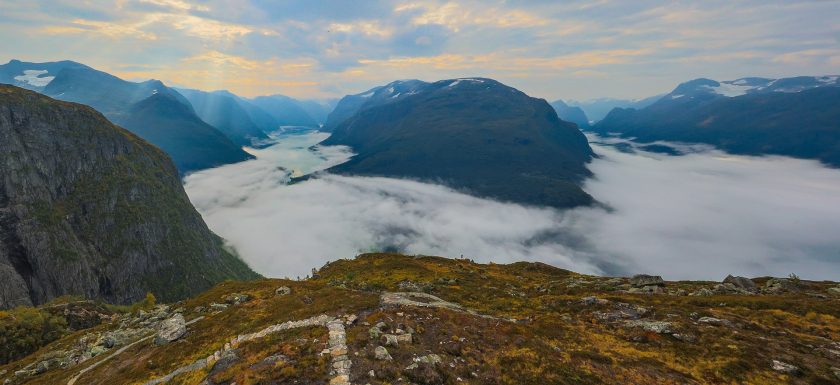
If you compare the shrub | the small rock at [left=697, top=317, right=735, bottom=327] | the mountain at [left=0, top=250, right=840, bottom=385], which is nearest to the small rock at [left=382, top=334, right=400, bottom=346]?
the mountain at [left=0, top=250, right=840, bottom=385]

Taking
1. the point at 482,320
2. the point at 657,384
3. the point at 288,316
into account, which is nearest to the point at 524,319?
the point at 482,320

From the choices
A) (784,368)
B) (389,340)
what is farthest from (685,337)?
(389,340)

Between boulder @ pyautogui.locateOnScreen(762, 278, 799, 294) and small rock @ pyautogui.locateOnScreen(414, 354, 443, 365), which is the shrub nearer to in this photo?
small rock @ pyautogui.locateOnScreen(414, 354, 443, 365)

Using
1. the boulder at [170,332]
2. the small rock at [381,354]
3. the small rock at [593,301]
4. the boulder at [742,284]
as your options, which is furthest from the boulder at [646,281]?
the boulder at [170,332]

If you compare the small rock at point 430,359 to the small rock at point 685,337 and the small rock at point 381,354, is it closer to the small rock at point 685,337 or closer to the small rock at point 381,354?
the small rock at point 381,354

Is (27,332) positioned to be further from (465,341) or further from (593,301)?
(593,301)
